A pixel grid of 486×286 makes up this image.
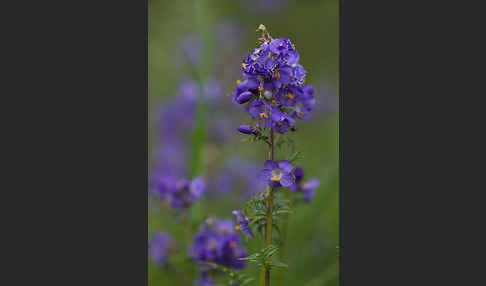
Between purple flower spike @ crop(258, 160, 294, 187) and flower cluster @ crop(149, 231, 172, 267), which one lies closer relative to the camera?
purple flower spike @ crop(258, 160, 294, 187)

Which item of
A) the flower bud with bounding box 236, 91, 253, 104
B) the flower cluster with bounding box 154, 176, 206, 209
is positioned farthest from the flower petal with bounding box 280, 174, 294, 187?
the flower cluster with bounding box 154, 176, 206, 209

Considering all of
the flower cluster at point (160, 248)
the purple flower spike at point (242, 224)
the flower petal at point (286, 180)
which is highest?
the flower petal at point (286, 180)

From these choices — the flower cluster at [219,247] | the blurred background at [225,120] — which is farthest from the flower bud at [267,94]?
the blurred background at [225,120]

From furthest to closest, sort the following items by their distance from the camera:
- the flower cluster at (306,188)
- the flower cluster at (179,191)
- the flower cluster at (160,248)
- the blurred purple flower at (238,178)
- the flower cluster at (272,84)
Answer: the blurred purple flower at (238,178) → the flower cluster at (160,248) → the flower cluster at (179,191) → the flower cluster at (306,188) → the flower cluster at (272,84)

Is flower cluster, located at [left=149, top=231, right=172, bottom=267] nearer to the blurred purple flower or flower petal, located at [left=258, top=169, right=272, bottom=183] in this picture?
the blurred purple flower

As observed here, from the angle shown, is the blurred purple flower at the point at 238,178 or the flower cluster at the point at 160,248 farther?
the blurred purple flower at the point at 238,178

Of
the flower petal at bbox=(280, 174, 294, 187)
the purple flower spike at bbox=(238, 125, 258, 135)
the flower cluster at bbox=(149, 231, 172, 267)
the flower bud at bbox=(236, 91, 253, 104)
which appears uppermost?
the flower bud at bbox=(236, 91, 253, 104)

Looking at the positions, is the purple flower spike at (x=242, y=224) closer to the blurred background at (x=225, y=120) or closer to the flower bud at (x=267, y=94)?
the flower bud at (x=267, y=94)
